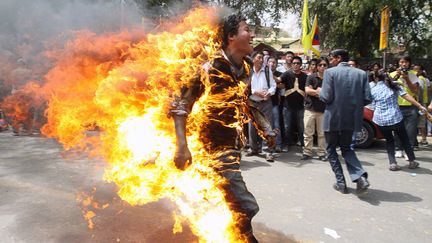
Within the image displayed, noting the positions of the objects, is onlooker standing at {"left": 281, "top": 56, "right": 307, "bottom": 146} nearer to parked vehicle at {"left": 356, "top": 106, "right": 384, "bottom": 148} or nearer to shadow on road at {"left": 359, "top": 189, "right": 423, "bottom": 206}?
parked vehicle at {"left": 356, "top": 106, "right": 384, "bottom": 148}

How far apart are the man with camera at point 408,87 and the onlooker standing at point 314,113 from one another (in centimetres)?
132

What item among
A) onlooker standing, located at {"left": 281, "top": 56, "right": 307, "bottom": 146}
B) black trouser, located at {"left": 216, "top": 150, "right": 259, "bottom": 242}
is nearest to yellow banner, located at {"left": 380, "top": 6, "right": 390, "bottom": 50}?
onlooker standing, located at {"left": 281, "top": 56, "right": 307, "bottom": 146}

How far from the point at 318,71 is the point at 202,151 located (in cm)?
470

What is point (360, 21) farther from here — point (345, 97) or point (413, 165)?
point (345, 97)

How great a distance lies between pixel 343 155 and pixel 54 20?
4.15 meters

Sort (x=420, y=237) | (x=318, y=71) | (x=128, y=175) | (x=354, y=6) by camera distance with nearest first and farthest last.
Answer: (x=128, y=175)
(x=420, y=237)
(x=318, y=71)
(x=354, y=6)

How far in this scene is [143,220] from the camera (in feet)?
12.6

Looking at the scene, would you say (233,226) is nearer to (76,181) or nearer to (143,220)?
(143,220)

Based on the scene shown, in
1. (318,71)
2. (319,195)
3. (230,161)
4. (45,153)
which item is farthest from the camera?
(45,153)

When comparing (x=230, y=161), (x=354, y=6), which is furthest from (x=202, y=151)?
(x=354, y=6)

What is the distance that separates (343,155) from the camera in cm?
489

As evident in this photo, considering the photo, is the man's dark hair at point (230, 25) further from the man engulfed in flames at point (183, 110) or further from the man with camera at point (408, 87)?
the man with camera at point (408, 87)

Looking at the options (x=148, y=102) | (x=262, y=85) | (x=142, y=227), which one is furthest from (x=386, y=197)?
(x=148, y=102)

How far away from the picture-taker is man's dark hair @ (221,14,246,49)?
110 inches
